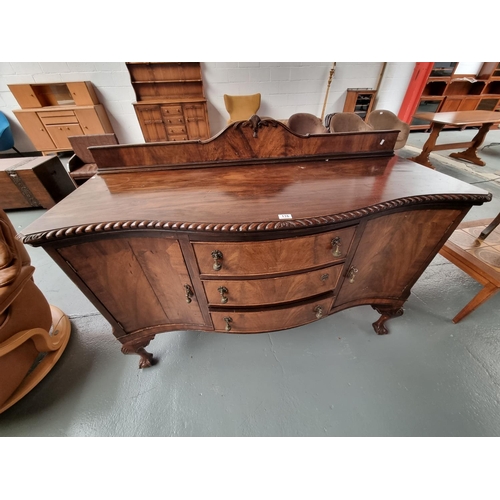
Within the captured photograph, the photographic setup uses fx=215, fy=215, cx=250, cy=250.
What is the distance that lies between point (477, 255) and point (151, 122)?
4.86 m

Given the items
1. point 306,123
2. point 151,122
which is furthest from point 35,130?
point 306,123

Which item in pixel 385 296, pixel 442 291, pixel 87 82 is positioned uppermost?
pixel 87 82

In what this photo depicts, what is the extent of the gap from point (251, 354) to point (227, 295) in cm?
64

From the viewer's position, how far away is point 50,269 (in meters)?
1.97

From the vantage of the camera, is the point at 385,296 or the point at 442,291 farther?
the point at 442,291

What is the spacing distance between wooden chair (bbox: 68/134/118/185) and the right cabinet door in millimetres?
2586

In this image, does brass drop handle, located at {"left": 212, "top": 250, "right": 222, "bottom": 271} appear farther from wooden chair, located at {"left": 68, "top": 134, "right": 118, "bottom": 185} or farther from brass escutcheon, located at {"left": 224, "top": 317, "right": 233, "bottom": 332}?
wooden chair, located at {"left": 68, "top": 134, "right": 118, "bottom": 185}

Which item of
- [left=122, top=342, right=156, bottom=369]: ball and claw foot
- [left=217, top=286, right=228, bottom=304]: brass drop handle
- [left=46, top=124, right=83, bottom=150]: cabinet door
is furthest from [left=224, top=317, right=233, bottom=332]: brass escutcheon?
[left=46, top=124, right=83, bottom=150]: cabinet door

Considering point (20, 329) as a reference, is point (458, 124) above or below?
above

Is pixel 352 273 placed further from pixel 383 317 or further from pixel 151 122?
pixel 151 122

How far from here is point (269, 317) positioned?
104 centimetres

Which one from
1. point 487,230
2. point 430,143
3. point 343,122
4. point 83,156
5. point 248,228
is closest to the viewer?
point 248,228

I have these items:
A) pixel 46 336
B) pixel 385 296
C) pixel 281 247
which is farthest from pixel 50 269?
pixel 385 296

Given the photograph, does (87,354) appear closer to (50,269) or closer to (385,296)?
(50,269)
